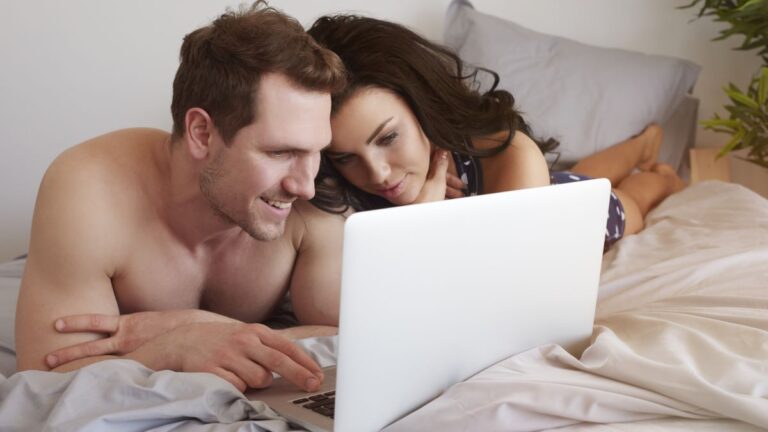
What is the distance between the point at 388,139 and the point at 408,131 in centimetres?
5

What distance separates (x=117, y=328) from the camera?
52.0 inches

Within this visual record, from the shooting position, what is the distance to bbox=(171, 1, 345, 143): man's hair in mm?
1308

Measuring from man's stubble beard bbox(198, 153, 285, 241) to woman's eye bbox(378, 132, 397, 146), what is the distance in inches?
11.6

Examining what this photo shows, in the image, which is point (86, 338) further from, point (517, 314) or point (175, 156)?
point (517, 314)

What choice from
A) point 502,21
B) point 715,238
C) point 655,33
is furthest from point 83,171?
point 655,33

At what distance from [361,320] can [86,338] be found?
595 mm

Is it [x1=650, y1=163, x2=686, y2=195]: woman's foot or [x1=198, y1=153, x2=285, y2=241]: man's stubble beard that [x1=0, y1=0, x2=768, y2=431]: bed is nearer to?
[x1=198, y1=153, x2=285, y2=241]: man's stubble beard

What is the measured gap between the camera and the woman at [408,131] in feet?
5.19

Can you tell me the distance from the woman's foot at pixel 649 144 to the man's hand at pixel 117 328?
63.5 inches

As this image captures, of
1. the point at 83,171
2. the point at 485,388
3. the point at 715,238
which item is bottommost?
the point at 715,238

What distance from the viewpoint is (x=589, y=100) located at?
2.58 meters

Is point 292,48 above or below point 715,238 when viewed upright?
above

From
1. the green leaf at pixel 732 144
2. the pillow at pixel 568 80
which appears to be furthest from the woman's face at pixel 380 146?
the green leaf at pixel 732 144

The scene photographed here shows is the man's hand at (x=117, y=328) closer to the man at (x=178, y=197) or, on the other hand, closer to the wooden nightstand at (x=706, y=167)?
the man at (x=178, y=197)
